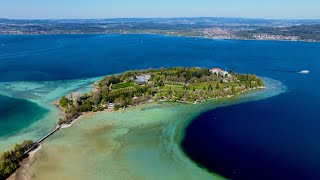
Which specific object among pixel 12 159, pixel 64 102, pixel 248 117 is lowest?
pixel 248 117

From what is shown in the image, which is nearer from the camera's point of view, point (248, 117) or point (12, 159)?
point (12, 159)

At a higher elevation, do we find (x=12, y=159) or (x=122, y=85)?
(x=122, y=85)

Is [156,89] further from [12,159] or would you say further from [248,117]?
[12,159]

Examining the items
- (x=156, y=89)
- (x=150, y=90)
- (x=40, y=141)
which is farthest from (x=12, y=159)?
(x=156, y=89)

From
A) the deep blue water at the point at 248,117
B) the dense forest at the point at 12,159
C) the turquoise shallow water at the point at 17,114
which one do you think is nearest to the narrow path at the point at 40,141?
the dense forest at the point at 12,159

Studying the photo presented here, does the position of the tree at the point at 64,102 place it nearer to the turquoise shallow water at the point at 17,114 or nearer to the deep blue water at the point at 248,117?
the turquoise shallow water at the point at 17,114

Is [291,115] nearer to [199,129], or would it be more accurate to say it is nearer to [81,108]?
[199,129]
